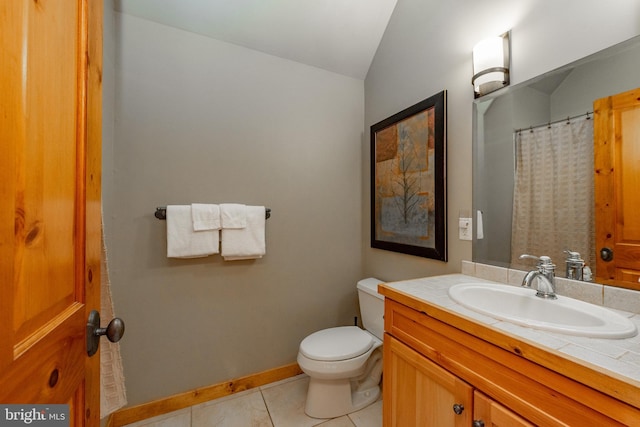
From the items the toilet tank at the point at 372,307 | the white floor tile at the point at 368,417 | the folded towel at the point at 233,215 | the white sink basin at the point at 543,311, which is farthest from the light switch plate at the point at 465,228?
the folded towel at the point at 233,215

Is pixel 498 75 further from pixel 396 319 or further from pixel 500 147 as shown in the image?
pixel 396 319

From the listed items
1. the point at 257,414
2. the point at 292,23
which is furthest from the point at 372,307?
the point at 292,23

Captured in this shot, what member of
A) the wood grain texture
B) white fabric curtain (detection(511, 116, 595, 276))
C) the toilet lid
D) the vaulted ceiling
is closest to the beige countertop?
white fabric curtain (detection(511, 116, 595, 276))

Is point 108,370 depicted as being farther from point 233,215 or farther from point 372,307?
point 372,307

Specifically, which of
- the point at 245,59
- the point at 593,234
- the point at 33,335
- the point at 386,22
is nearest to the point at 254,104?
the point at 245,59

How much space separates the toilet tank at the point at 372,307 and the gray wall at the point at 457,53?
192 mm

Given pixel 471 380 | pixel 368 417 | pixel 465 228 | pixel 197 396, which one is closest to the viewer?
pixel 471 380

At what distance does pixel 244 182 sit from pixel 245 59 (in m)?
0.82

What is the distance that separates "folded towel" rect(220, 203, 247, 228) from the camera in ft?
5.43

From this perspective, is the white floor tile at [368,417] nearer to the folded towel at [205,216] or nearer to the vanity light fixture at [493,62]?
the folded towel at [205,216]

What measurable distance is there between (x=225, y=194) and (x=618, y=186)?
5.97ft

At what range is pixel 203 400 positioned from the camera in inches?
65.9

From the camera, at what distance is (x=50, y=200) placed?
46 cm

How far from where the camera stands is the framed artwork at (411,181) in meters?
1.51
